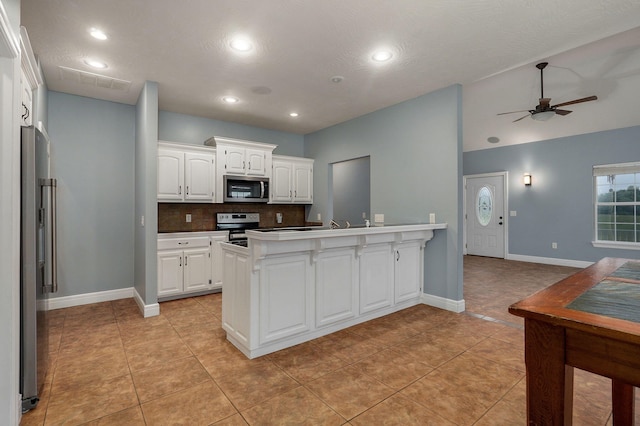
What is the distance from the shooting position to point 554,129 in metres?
6.24

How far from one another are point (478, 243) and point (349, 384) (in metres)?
6.89

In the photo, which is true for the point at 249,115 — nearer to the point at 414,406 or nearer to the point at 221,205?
the point at 221,205

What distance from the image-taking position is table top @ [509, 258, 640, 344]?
928mm

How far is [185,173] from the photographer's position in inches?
175

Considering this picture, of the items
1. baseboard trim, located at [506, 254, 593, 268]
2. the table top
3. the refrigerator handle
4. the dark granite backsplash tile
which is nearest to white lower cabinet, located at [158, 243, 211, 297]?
the dark granite backsplash tile

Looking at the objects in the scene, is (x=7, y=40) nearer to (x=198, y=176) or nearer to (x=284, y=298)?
(x=284, y=298)

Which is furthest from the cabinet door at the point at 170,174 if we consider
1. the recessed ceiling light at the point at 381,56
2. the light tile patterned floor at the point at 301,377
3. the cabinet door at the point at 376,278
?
the recessed ceiling light at the point at 381,56

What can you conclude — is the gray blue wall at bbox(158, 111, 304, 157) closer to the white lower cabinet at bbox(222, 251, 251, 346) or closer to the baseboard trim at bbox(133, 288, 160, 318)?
the baseboard trim at bbox(133, 288, 160, 318)

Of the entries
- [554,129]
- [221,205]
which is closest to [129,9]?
[221,205]

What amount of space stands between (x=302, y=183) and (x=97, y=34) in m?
3.66

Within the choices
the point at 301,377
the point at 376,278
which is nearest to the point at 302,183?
the point at 376,278

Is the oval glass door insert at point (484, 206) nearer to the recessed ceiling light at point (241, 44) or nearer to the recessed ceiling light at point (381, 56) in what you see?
the recessed ceiling light at point (381, 56)

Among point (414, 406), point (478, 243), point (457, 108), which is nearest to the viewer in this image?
point (414, 406)

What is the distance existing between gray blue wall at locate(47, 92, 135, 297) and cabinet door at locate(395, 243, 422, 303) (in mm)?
3726
